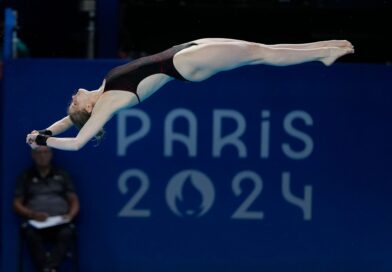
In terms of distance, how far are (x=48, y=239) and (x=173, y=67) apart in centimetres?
325

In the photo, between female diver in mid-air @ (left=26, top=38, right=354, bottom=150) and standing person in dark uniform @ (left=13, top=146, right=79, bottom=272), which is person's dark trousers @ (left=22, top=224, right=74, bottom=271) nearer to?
standing person in dark uniform @ (left=13, top=146, right=79, bottom=272)

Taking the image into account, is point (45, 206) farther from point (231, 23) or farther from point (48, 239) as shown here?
point (231, 23)

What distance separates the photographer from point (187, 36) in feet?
32.2

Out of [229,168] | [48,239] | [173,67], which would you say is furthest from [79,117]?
[229,168]

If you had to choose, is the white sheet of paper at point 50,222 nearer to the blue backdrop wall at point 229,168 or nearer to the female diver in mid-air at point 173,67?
the blue backdrop wall at point 229,168

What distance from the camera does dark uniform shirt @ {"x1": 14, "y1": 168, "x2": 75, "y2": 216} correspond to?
9.23 metres

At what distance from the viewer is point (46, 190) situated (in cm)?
926

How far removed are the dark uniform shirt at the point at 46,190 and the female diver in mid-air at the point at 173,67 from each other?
2.65 meters

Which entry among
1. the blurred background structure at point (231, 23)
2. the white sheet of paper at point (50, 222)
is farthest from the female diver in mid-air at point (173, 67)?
the blurred background structure at point (231, 23)

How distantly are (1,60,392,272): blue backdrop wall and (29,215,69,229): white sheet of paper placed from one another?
38 cm

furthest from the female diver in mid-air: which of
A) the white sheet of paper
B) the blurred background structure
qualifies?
the blurred background structure

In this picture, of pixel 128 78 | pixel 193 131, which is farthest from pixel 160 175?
pixel 128 78

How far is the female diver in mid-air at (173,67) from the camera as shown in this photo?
6.50 m

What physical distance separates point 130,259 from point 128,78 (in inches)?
133
